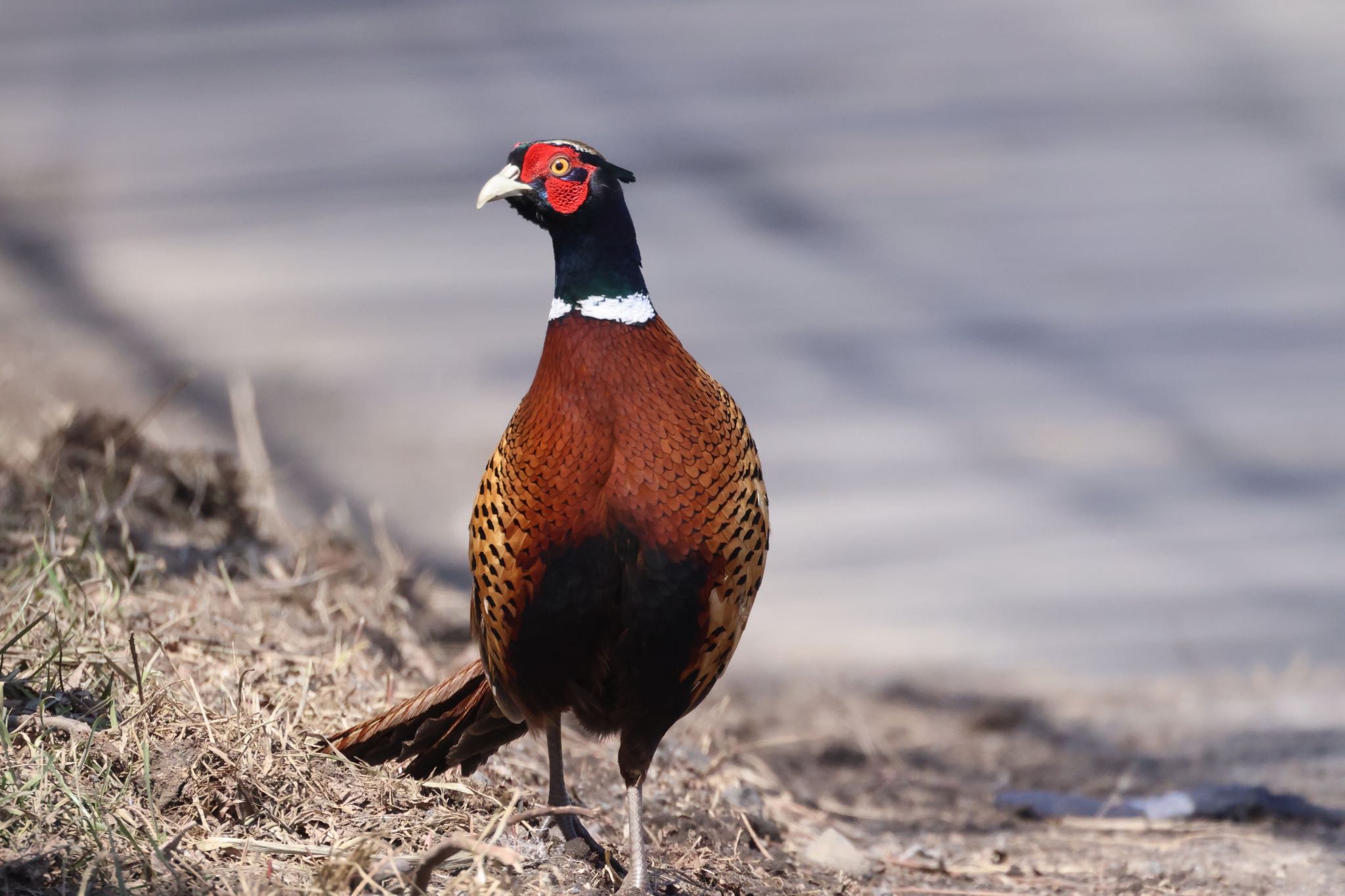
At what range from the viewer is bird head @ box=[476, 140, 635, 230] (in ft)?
8.45

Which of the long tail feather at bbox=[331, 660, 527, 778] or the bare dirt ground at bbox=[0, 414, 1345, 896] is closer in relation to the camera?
the bare dirt ground at bbox=[0, 414, 1345, 896]

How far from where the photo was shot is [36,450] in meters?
4.16

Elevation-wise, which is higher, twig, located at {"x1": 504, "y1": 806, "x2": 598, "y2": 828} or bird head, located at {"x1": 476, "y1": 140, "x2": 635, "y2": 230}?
bird head, located at {"x1": 476, "y1": 140, "x2": 635, "y2": 230}

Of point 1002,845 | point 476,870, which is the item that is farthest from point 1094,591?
point 476,870

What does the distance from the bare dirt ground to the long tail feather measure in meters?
0.07

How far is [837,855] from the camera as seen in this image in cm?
313

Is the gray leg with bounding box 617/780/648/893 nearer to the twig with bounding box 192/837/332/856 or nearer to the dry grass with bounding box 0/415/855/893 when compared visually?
the dry grass with bounding box 0/415/855/893

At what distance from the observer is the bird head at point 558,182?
2.57 m

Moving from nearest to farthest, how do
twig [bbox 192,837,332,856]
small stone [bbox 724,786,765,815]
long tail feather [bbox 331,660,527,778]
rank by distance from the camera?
1. twig [bbox 192,837,332,856]
2. long tail feather [bbox 331,660,527,778]
3. small stone [bbox 724,786,765,815]

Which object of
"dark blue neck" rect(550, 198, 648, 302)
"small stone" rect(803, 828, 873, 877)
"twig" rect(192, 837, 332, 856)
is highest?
"dark blue neck" rect(550, 198, 648, 302)

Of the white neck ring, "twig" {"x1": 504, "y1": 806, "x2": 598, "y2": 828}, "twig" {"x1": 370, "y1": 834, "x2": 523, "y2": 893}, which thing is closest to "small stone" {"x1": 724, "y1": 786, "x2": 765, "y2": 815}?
"twig" {"x1": 504, "y1": 806, "x2": 598, "y2": 828}

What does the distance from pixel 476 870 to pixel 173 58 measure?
4589mm

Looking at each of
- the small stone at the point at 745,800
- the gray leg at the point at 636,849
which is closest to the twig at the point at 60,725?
the gray leg at the point at 636,849

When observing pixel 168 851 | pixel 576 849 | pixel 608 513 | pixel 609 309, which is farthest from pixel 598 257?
pixel 168 851
